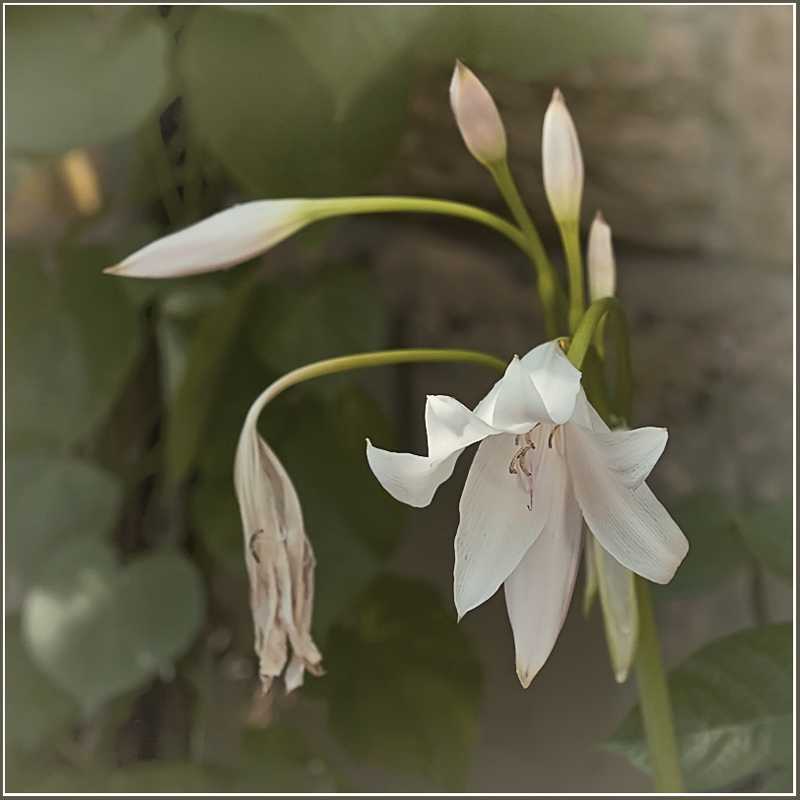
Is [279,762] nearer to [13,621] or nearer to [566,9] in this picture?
[13,621]

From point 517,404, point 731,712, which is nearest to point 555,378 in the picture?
point 517,404

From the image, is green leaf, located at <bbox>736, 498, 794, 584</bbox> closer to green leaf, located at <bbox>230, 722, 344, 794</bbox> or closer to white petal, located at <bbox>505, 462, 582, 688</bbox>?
white petal, located at <bbox>505, 462, 582, 688</bbox>

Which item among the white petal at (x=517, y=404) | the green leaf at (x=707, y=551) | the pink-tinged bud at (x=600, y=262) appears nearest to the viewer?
the white petal at (x=517, y=404)

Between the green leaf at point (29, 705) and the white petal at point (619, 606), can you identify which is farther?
the green leaf at point (29, 705)

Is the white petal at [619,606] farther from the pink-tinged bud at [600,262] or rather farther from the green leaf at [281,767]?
the green leaf at [281,767]

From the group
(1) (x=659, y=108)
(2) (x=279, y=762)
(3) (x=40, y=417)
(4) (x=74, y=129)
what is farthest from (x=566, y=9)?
(2) (x=279, y=762)

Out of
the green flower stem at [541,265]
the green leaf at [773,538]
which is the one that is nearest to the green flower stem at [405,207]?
the green flower stem at [541,265]
